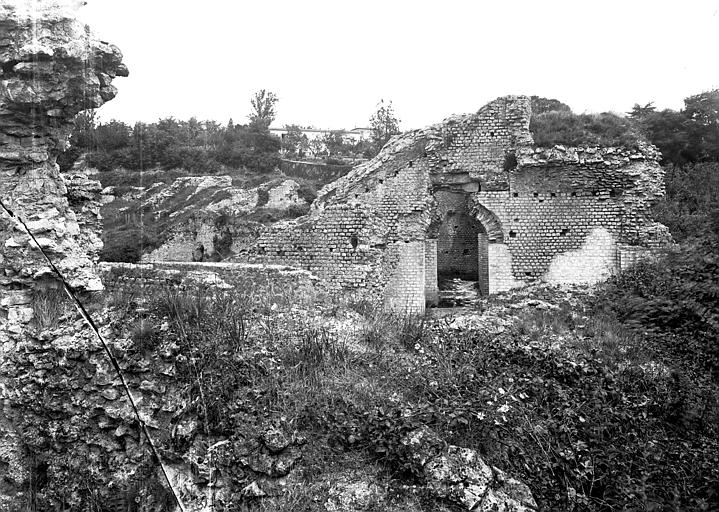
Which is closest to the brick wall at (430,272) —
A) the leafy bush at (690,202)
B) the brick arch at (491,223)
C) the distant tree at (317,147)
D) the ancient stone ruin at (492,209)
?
the ancient stone ruin at (492,209)

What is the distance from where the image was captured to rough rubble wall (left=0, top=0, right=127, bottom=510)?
533 cm

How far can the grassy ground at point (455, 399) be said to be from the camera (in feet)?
13.6

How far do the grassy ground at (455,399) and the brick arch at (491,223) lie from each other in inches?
282

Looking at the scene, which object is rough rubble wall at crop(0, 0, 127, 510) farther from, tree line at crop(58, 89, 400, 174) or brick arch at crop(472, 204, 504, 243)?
tree line at crop(58, 89, 400, 174)

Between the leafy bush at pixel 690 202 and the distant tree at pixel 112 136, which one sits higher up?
the distant tree at pixel 112 136

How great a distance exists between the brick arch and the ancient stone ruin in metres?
0.03

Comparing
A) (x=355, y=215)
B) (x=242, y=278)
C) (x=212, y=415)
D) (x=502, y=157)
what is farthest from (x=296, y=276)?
(x=502, y=157)

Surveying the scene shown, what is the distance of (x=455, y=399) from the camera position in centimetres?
473

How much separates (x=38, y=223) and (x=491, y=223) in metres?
10.6

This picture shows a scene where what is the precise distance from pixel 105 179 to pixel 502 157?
2943cm

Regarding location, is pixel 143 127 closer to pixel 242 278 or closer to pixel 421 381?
pixel 242 278

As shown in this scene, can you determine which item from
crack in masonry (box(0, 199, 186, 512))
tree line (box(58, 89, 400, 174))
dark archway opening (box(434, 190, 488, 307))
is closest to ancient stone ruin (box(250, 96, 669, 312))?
dark archway opening (box(434, 190, 488, 307))

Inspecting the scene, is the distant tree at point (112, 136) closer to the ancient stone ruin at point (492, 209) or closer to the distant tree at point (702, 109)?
the ancient stone ruin at point (492, 209)

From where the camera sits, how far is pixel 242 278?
27.7ft
